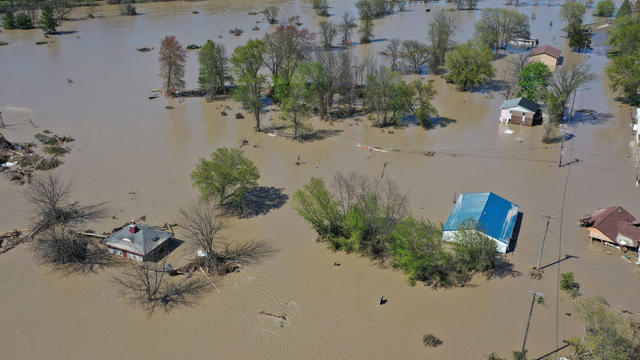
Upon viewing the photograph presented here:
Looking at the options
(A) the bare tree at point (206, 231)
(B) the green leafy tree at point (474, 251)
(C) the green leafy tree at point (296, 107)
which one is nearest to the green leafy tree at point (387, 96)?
(C) the green leafy tree at point (296, 107)

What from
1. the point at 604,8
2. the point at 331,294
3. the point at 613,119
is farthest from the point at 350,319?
the point at 604,8

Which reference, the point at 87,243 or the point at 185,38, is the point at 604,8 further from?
the point at 87,243

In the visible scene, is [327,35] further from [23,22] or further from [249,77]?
[23,22]

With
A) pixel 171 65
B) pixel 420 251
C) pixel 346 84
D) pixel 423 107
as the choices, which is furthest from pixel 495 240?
pixel 171 65

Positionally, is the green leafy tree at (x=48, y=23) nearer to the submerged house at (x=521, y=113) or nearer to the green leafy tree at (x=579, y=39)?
the submerged house at (x=521, y=113)

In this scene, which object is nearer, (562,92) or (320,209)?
(320,209)

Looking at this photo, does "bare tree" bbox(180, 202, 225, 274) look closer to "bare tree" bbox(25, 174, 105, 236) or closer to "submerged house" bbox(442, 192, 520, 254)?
"bare tree" bbox(25, 174, 105, 236)
